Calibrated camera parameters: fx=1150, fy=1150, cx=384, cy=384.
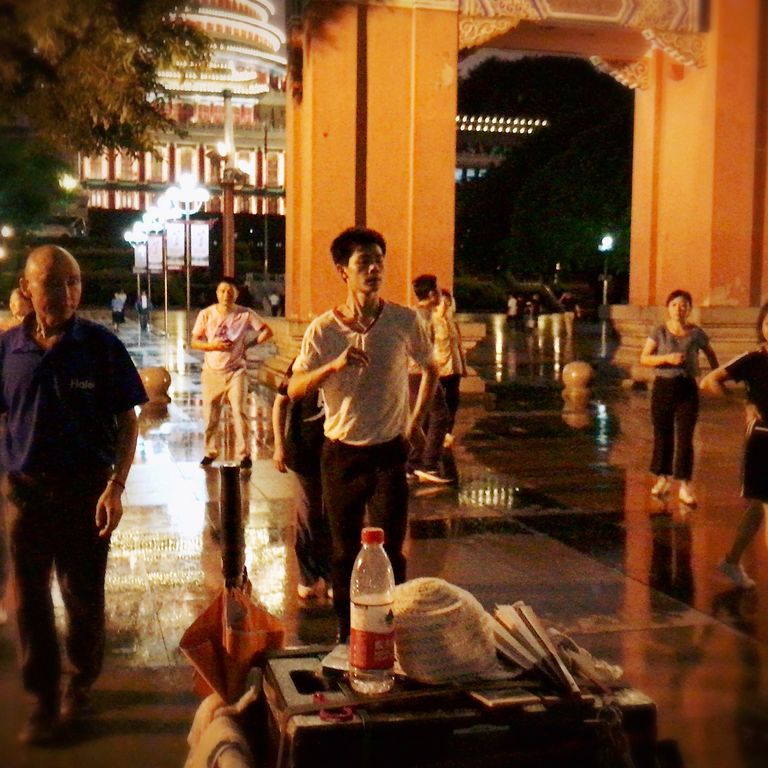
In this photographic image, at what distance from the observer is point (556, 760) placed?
11.6 feet

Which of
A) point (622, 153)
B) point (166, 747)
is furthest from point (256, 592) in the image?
point (622, 153)

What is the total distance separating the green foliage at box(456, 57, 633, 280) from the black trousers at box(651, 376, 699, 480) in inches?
1517

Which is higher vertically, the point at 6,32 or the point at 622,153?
the point at 622,153

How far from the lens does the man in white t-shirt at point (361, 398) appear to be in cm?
516

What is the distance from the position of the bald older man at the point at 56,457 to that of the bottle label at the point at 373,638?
1.49 metres

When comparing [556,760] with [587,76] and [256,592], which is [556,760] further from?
[587,76]

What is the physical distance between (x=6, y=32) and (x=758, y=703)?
13.5ft

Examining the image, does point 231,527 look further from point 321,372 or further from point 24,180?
point 24,180

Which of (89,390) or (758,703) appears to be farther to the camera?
(758,703)

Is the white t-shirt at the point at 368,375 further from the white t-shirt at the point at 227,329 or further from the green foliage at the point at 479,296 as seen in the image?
the green foliage at the point at 479,296

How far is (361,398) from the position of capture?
516cm

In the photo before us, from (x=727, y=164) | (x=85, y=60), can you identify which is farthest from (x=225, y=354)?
(x=727, y=164)

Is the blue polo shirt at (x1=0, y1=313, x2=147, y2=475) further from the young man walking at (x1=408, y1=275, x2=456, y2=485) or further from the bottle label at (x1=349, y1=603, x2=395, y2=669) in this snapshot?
the young man walking at (x1=408, y1=275, x2=456, y2=485)

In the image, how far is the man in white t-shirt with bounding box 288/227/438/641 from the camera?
5.16 m
